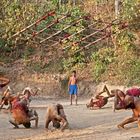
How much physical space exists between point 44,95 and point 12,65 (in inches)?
183

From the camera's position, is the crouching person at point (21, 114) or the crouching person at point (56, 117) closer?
the crouching person at point (56, 117)

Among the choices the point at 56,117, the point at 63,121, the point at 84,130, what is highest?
the point at 56,117

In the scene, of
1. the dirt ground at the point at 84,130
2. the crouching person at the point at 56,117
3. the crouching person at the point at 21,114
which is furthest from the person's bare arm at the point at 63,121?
the crouching person at the point at 21,114

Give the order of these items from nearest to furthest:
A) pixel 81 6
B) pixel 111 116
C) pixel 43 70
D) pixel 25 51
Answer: pixel 111 116, pixel 43 70, pixel 25 51, pixel 81 6

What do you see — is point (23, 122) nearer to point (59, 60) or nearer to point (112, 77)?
point (112, 77)

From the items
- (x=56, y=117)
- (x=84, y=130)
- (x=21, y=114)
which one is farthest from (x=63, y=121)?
(x=21, y=114)

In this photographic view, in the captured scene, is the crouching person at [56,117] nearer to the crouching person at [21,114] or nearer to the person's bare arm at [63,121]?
the person's bare arm at [63,121]

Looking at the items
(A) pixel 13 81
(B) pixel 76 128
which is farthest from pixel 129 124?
(A) pixel 13 81

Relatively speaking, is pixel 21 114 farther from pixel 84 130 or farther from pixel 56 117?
pixel 84 130

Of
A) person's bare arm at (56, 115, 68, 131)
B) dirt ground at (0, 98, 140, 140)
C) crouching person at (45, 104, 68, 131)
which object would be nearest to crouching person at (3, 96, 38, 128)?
dirt ground at (0, 98, 140, 140)

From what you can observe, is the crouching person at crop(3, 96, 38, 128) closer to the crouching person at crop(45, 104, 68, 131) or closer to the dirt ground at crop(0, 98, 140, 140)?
the dirt ground at crop(0, 98, 140, 140)

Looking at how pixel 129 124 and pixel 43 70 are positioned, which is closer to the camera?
pixel 129 124

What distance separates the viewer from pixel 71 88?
936 inches

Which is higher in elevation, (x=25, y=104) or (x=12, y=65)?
(x=12, y=65)
